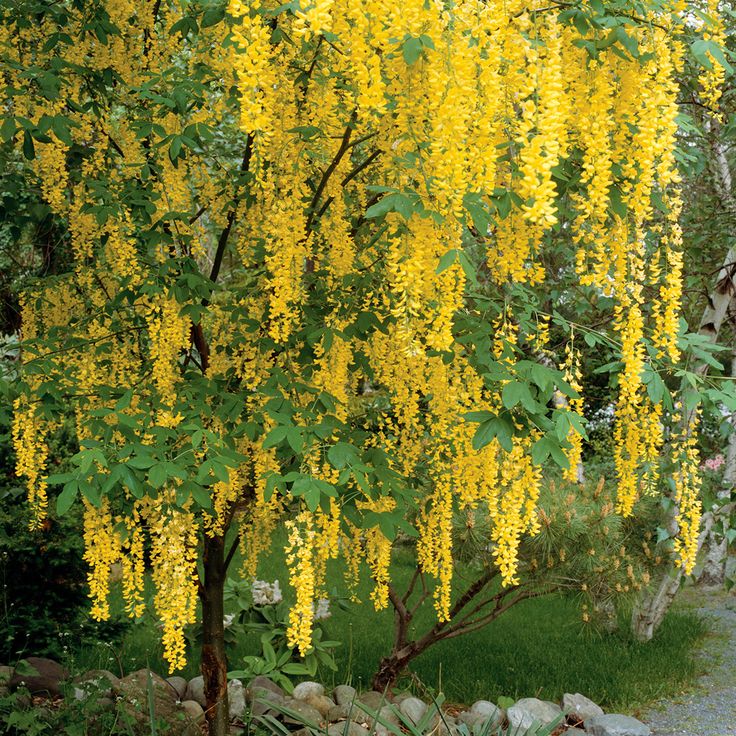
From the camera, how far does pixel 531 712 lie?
198 inches

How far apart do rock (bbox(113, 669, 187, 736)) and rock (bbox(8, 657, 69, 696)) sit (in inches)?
14.5

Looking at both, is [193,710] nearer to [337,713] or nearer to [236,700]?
[236,700]

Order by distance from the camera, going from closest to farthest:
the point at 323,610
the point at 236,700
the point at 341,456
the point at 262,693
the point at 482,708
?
the point at 341,456 < the point at 262,693 < the point at 236,700 < the point at 482,708 < the point at 323,610

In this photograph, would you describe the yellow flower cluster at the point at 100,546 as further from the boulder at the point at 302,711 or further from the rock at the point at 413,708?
the rock at the point at 413,708

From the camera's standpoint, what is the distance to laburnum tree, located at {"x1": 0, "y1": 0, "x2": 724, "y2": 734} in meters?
2.52

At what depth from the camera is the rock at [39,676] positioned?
185 inches

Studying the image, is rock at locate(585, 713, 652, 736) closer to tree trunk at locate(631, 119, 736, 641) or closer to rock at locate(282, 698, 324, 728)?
tree trunk at locate(631, 119, 736, 641)

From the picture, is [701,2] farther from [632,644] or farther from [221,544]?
[632,644]

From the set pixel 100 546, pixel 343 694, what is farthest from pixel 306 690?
pixel 100 546

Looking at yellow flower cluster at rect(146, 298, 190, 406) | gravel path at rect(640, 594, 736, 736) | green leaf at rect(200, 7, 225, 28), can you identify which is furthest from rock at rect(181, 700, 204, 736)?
green leaf at rect(200, 7, 225, 28)

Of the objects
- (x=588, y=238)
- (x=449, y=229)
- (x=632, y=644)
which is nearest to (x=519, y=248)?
(x=588, y=238)

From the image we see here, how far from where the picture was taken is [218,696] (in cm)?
433

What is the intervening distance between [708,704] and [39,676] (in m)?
4.22

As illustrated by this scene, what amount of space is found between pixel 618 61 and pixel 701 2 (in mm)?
366
